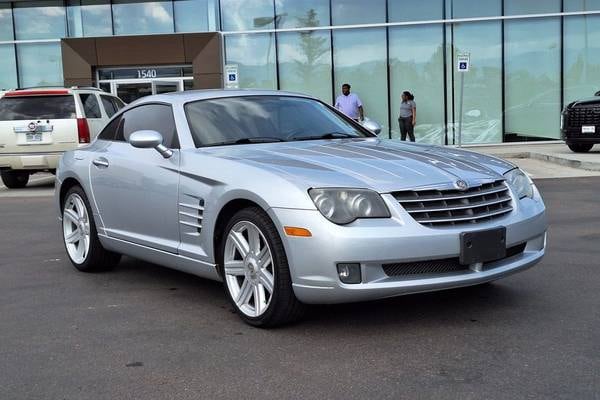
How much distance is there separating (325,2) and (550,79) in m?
7.37

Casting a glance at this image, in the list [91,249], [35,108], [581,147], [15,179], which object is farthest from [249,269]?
[581,147]

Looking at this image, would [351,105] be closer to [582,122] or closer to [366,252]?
[582,122]

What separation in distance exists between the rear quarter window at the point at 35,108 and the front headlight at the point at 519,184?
32.2ft

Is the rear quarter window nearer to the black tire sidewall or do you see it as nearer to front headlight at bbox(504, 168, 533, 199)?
the black tire sidewall

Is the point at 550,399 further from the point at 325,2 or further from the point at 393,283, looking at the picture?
the point at 325,2

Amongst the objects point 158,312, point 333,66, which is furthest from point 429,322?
point 333,66

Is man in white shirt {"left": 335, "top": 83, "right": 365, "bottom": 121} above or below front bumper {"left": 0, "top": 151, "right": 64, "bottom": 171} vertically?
above

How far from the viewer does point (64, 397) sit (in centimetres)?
327

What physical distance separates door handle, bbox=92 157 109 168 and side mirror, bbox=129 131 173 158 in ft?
2.76

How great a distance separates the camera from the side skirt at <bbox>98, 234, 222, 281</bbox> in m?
4.53

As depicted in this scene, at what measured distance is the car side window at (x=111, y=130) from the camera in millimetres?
5875

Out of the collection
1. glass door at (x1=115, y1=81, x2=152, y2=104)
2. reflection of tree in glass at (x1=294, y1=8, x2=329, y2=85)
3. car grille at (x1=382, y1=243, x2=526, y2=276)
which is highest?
reflection of tree in glass at (x1=294, y1=8, x2=329, y2=85)

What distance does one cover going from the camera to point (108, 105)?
549 inches

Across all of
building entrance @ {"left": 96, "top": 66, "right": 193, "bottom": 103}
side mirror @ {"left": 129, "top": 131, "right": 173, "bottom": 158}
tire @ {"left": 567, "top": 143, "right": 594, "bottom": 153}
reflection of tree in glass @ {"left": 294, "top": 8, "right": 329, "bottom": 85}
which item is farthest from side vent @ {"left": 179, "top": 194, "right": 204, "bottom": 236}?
building entrance @ {"left": 96, "top": 66, "right": 193, "bottom": 103}
